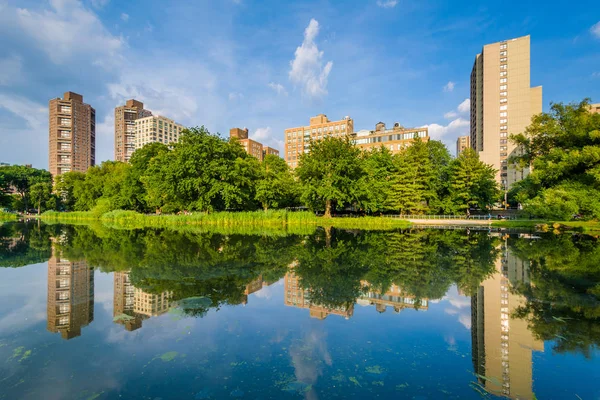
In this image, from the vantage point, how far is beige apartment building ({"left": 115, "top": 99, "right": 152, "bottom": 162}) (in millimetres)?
152000

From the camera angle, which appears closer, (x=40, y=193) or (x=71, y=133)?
(x=40, y=193)

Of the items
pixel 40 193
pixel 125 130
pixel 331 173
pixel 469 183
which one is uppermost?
pixel 125 130

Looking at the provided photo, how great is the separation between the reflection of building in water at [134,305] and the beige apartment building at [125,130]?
166898mm

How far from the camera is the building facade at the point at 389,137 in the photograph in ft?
292

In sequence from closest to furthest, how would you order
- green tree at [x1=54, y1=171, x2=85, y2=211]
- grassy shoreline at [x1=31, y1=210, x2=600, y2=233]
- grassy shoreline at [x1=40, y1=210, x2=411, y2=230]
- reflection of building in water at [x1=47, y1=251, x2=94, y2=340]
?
reflection of building in water at [x1=47, y1=251, x2=94, y2=340], grassy shoreline at [x1=31, y1=210, x2=600, y2=233], grassy shoreline at [x1=40, y1=210, x2=411, y2=230], green tree at [x1=54, y1=171, x2=85, y2=211]

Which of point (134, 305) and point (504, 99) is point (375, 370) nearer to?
point (134, 305)

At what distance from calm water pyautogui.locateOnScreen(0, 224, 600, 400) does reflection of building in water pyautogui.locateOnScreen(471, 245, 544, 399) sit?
1.0 inches

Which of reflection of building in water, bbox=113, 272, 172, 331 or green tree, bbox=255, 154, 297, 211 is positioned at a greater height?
green tree, bbox=255, 154, 297, 211

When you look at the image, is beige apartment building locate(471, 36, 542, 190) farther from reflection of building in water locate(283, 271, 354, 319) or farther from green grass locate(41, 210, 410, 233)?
reflection of building in water locate(283, 271, 354, 319)

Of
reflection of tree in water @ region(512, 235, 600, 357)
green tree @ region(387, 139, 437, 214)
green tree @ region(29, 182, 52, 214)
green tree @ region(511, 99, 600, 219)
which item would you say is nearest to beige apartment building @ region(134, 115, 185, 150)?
green tree @ region(29, 182, 52, 214)

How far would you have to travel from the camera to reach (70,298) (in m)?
7.21

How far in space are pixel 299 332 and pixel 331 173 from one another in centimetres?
3348

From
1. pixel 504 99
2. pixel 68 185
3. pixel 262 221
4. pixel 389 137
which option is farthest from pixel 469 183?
pixel 68 185

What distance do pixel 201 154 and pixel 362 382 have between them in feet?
120
